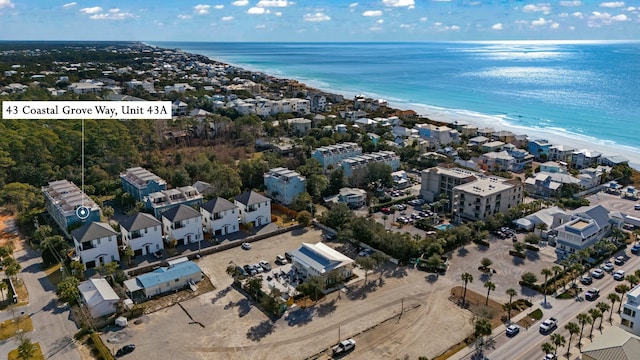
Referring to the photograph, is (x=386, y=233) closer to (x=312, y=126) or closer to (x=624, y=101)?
(x=312, y=126)

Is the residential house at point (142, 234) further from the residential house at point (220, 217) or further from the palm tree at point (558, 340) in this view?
the palm tree at point (558, 340)

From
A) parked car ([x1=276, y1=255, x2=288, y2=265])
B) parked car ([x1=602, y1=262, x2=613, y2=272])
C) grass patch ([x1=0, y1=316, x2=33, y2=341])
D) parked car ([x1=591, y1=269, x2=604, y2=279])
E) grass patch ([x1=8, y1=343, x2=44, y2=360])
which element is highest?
parked car ([x1=602, y1=262, x2=613, y2=272])

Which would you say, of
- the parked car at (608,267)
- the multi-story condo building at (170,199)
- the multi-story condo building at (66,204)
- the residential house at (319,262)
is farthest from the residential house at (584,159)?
the multi-story condo building at (66,204)

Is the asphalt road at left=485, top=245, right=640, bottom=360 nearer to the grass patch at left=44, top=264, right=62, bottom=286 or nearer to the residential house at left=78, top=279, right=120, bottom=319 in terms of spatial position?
the residential house at left=78, top=279, right=120, bottom=319

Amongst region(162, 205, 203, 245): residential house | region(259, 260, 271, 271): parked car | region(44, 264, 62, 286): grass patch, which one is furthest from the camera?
region(162, 205, 203, 245): residential house

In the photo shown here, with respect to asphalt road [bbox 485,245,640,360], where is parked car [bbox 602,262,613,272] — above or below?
above

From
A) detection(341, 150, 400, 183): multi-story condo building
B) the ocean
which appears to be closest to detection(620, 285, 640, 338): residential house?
detection(341, 150, 400, 183): multi-story condo building

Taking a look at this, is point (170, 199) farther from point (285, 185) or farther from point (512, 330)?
point (512, 330)
